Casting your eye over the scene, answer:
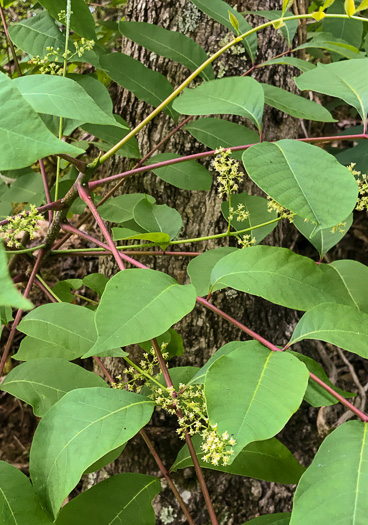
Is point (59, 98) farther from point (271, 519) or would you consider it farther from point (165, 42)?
point (271, 519)

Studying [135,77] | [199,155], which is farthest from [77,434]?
[135,77]

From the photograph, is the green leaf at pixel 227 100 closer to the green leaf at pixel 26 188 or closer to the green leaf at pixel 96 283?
the green leaf at pixel 96 283

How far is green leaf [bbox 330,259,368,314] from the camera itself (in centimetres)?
100

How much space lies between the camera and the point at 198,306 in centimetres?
141

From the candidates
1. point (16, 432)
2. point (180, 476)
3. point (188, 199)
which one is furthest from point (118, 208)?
point (16, 432)

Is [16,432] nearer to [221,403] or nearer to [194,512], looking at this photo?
[194,512]

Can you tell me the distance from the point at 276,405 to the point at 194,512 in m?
0.92

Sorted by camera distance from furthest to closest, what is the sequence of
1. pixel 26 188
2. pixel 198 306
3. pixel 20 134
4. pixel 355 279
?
1. pixel 26 188
2. pixel 198 306
3. pixel 355 279
4. pixel 20 134

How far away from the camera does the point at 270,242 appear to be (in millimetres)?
1542

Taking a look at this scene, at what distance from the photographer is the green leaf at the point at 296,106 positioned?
39.9 inches

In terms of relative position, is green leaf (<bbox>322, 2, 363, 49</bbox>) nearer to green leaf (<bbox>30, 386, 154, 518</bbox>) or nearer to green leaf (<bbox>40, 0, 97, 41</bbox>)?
green leaf (<bbox>40, 0, 97, 41</bbox>)

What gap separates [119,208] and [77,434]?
0.76 metres

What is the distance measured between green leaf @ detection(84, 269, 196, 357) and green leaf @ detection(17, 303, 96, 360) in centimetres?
21

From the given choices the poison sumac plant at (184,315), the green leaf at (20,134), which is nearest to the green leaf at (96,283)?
the poison sumac plant at (184,315)
